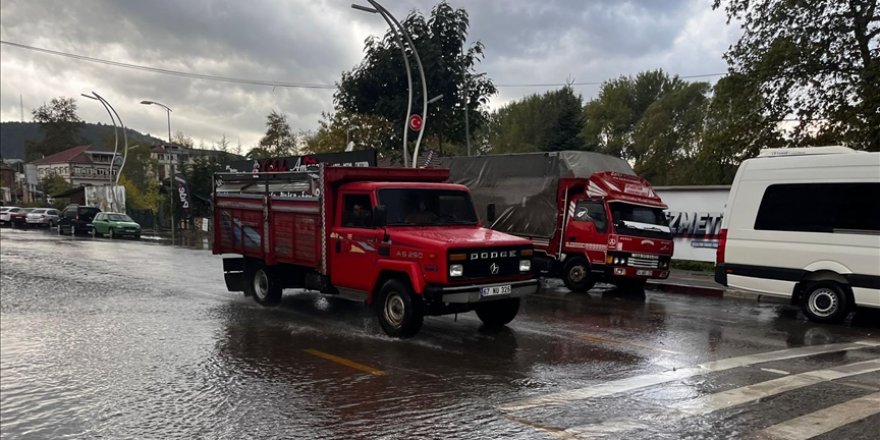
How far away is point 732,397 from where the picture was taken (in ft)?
19.4

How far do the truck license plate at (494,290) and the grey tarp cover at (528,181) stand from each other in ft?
20.8

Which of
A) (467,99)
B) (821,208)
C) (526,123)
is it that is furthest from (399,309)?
(526,123)

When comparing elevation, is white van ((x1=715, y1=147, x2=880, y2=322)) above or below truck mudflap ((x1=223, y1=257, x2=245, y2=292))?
above

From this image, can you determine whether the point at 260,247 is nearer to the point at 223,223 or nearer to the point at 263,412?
the point at 223,223

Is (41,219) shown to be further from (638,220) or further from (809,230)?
(809,230)

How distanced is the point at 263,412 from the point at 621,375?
12.3ft

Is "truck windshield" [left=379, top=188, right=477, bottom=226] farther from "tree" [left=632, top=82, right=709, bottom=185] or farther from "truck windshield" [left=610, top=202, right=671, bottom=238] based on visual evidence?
"tree" [left=632, top=82, right=709, bottom=185]

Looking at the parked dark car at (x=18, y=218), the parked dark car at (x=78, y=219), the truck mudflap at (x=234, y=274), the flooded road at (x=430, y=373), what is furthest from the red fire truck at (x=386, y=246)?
the parked dark car at (x=18, y=218)

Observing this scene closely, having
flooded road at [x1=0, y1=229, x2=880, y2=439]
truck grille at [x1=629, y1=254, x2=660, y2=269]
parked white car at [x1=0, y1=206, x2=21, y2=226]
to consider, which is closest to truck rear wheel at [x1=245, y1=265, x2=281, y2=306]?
flooded road at [x1=0, y1=229, x2=880, y2=439]

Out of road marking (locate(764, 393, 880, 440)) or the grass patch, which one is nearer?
road marking (locate(764, 393, 880, 440))

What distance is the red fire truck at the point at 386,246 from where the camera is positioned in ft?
27.6

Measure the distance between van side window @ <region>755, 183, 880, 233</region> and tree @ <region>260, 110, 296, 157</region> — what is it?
51.8 metres

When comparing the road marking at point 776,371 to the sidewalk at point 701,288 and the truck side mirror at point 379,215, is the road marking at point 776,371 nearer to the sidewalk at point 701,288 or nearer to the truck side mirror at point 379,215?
the truck side mirror at point 379,215

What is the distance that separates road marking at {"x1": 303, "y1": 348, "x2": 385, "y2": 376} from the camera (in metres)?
7.06
